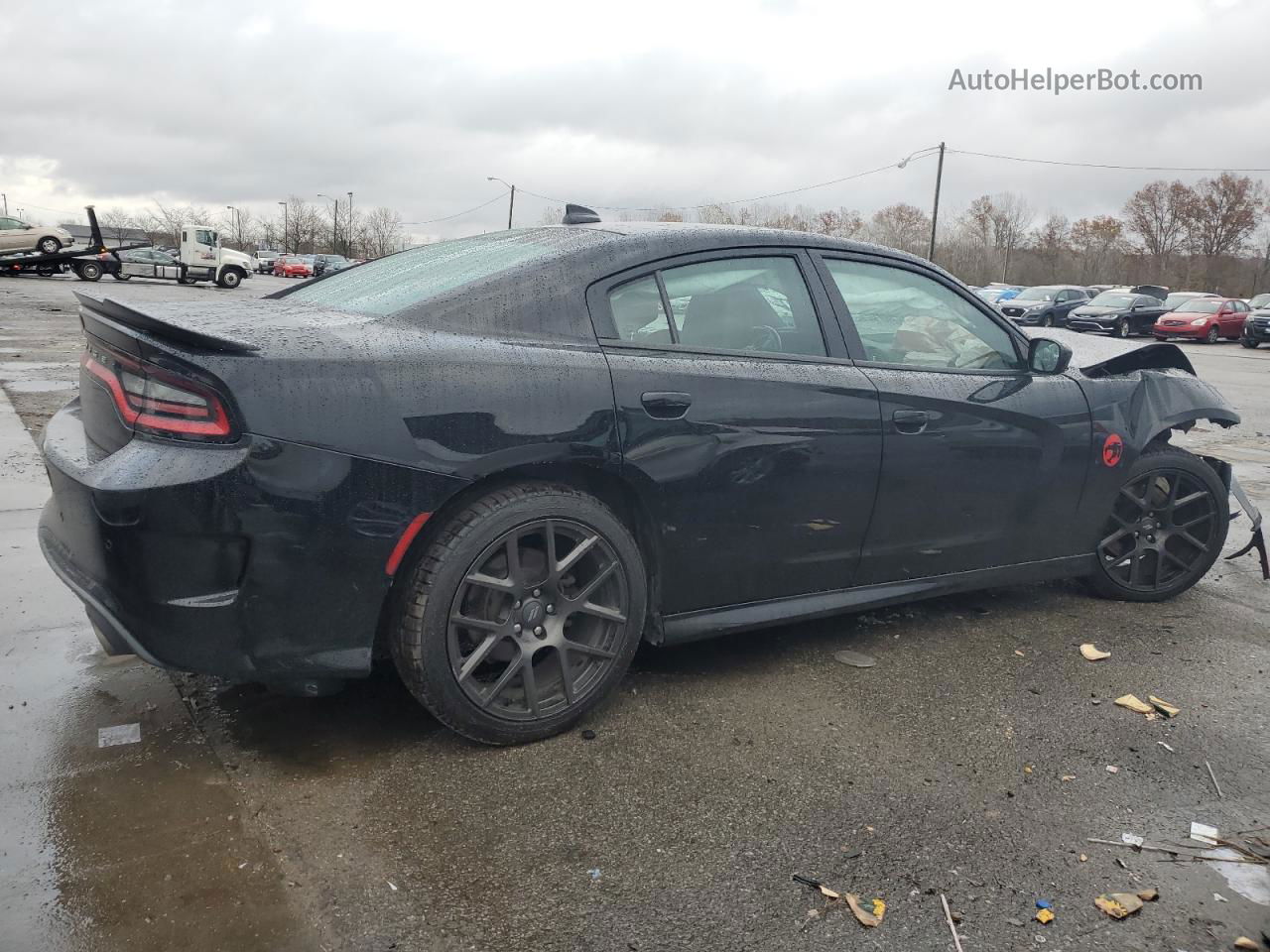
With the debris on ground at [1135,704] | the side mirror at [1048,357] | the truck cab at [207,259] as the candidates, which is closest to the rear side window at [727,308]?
the side mirror at [1048,357]

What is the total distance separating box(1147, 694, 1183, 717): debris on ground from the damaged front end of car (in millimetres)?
969

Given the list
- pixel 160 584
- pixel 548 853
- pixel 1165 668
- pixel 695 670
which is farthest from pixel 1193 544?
pixel 160 584

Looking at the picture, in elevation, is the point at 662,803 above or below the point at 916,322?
below

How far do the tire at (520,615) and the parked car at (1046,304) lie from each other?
35.0m

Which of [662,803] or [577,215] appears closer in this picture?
[662,803]

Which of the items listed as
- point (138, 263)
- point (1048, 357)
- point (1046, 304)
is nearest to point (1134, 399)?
point (1048, 357)

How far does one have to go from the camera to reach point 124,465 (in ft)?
8.11

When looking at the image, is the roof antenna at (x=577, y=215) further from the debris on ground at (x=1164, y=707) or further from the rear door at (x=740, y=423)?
the debris on ground at (x=1164, y=707)

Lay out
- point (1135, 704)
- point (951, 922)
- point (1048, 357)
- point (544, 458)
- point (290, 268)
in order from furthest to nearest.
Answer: point (290, 268) < point (1048, 357) < point (1135, 704) < point (544, 458) < point (951, 922)

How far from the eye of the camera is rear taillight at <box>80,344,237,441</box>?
7.98 feet

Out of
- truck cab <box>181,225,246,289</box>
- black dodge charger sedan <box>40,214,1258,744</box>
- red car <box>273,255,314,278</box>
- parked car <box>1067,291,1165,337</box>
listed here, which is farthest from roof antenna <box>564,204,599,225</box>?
red car <box>273,255,314,278</box>

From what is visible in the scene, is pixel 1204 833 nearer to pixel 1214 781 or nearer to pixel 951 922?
pixel 1214 781

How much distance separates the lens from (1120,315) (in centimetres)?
3147

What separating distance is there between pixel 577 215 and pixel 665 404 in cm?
130
